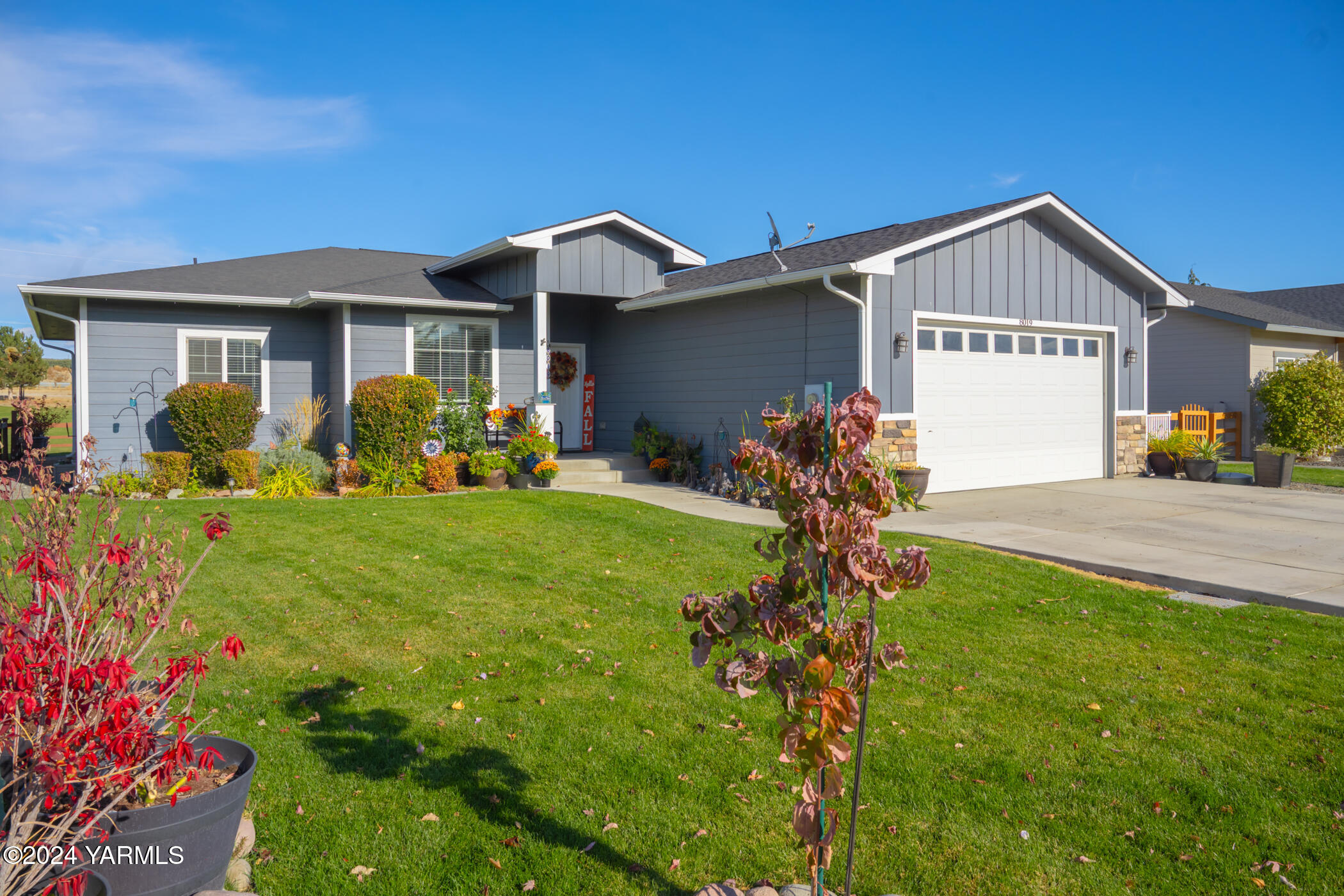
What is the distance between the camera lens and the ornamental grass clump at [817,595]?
201cm

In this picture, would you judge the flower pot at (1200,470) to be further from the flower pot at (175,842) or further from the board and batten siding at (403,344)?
the flower pot at (175,842)

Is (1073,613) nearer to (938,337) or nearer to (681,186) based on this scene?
(938,337)

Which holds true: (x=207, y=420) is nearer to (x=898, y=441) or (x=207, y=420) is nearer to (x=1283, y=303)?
(x=898, y=441)

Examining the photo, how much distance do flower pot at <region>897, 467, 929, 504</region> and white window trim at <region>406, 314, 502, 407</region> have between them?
6755mm

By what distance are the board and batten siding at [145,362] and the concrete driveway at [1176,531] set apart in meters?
10.1

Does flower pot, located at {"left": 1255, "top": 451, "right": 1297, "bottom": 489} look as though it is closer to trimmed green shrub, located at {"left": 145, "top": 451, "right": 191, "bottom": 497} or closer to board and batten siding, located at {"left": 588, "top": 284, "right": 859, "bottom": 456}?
board and batten siding, located at {"left": 588, "top": 284, "right": 859, "bottom": 456}

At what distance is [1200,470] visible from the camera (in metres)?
13.6

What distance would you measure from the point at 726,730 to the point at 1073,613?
3076 mm

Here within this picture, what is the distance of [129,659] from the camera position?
2312 mm

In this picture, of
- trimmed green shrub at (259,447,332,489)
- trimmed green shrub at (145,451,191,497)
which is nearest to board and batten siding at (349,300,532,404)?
trimmed green shrub at (259,447,332,489)

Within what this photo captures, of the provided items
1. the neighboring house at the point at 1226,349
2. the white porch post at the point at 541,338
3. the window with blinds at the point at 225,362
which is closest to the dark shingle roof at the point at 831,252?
the white porch post at the point at 541,338

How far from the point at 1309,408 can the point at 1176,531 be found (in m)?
8.99

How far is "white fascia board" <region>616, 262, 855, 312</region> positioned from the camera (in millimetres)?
10469

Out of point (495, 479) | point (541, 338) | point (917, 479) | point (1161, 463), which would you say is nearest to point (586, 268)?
point (541, 338)
